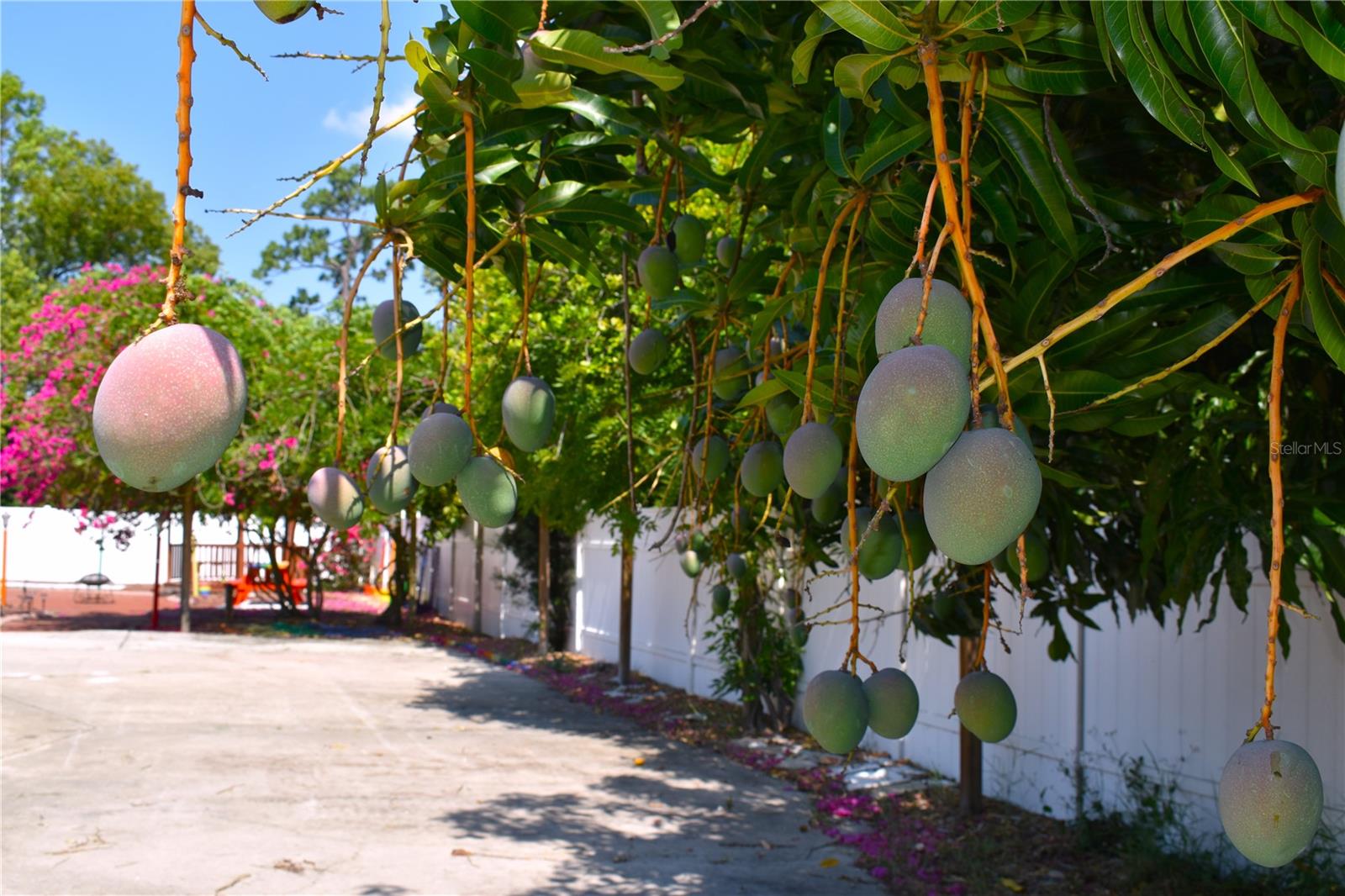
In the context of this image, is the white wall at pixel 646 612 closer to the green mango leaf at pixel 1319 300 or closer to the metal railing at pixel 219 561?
the green mango leaf at pixel 1319 300

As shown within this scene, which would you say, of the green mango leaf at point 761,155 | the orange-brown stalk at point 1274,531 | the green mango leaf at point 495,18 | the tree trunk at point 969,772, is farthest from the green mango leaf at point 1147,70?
the tree trunk at point 969,772

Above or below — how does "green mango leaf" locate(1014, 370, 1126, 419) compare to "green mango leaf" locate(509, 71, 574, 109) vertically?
below

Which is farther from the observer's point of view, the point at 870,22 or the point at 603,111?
the point at 603,111

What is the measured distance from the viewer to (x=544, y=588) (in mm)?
12273

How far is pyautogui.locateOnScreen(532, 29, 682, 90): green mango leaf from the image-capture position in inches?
65.5

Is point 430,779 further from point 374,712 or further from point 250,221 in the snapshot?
point 250,221

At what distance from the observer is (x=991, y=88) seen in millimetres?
1497

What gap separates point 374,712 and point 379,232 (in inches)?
299

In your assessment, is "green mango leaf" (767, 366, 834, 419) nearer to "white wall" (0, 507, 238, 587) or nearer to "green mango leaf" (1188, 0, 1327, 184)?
"green mango leaf" (1188, 0, 1327, 184)

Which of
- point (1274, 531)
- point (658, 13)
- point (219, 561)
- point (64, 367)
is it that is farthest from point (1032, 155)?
point (219, 561)

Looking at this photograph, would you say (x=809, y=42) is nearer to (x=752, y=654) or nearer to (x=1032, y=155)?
(x=1032, y=155)

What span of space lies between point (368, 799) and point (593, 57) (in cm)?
512

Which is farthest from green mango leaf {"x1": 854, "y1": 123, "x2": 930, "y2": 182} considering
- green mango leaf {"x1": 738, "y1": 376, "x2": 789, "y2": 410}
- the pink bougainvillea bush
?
the pink bougainvillea bush

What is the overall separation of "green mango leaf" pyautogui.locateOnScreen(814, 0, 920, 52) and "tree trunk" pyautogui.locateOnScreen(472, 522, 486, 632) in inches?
573
